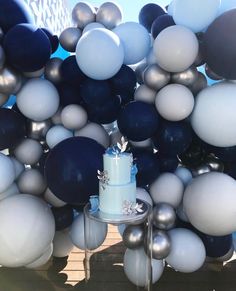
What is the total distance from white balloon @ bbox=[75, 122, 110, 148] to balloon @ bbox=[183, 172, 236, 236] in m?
0.46

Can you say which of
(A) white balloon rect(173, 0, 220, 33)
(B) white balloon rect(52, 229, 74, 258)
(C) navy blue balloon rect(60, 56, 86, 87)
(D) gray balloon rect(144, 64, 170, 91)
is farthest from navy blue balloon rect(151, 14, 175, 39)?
(B) white balloon rect(52, 229, 74, 258)

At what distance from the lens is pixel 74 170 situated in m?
1.34

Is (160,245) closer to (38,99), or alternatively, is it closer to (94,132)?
(94,132)

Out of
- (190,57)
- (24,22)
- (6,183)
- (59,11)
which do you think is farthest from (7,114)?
(59,11)

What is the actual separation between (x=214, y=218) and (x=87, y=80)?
786mm

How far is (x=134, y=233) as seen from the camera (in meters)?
1.42

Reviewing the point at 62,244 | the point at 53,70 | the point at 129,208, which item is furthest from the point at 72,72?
the point at 62,244

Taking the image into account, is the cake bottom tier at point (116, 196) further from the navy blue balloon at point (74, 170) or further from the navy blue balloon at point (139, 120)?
the navy blue balloon at point (139, 120)

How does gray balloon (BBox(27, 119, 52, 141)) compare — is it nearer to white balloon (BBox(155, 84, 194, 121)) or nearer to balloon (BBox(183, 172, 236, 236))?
white balloon (BBox(155, 84, 194, 121))

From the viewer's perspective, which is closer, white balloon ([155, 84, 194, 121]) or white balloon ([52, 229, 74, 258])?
white balloon ([155, 84, 194, 121])

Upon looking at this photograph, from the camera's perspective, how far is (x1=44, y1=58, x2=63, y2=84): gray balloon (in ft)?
5.15

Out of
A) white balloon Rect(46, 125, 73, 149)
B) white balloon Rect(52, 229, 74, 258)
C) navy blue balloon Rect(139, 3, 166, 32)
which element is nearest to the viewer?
white balloon Rect(46, 125, 73, 149)

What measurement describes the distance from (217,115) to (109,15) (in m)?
0.68

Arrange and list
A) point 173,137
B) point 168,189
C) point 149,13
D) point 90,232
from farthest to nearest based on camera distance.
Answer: point 149,13, point 168,189, point 173,137, point 90,232
